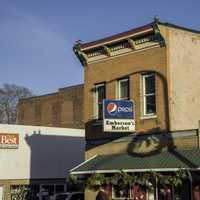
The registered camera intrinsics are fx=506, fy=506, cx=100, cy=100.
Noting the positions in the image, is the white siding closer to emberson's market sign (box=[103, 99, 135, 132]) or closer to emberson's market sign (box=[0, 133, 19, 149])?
emberson's market sign (box=[0, 133, 19, 149])

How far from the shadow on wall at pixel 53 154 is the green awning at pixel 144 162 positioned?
1262 centimetres

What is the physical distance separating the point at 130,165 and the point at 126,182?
804mm

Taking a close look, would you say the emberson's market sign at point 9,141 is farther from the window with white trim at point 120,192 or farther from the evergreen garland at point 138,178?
the window with white trim at point 120,192

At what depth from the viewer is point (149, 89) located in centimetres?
2442

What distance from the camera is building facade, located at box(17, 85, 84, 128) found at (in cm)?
5909

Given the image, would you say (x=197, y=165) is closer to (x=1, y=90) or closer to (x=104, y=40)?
(x=104, y=40)

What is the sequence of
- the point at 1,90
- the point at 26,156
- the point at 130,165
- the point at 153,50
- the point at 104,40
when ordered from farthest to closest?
the point at 1,90 < the point at 26,156 < the point at 104,40 < the point at 153,50 < the point at 130,165

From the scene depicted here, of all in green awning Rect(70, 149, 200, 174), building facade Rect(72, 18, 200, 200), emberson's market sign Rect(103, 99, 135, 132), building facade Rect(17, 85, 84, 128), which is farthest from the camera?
building facade Rect(17, 85, 84, 128)

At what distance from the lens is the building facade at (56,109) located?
59.1 metres

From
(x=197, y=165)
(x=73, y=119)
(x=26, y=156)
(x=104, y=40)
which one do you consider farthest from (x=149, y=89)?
(x=73, y=119)

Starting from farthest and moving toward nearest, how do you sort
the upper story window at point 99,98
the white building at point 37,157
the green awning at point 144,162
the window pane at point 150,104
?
the white building at point 37,157 < the upper story window at point 99,98 < the window pane at point 150,104 < the green awning at point 144,162

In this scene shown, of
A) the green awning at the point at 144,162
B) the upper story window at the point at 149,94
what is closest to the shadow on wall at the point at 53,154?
the green awning at the point at 144,162

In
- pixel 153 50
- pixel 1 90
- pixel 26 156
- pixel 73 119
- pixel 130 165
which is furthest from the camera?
pixel 1 90

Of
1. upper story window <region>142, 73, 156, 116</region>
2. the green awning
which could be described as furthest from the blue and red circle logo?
the green awning
